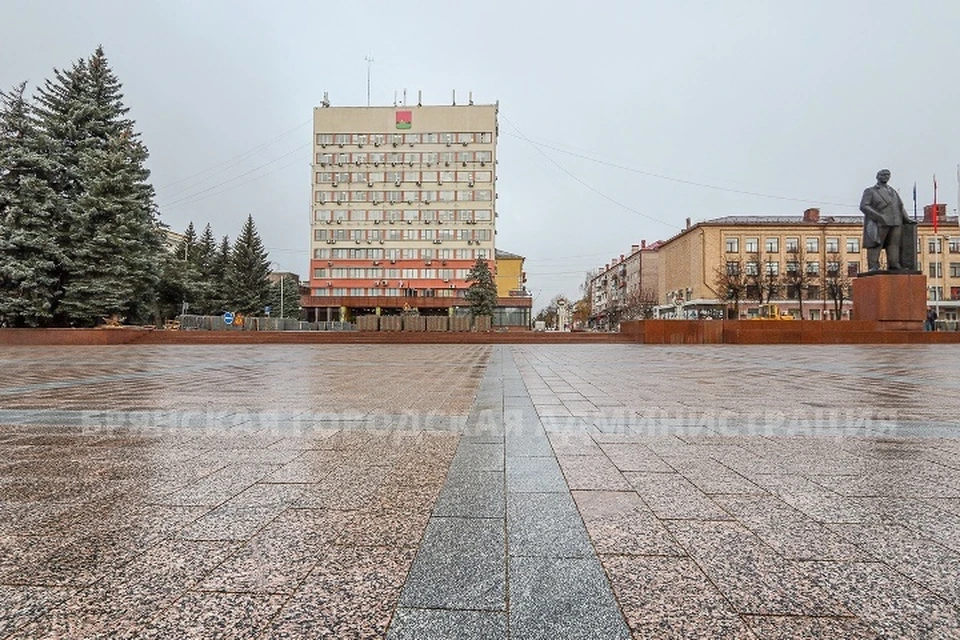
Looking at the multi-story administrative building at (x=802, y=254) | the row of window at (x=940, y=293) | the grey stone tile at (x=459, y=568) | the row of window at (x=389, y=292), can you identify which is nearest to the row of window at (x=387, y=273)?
the row of window at (x=389, y=292)

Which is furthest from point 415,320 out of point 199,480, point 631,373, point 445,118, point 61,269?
point 445,118

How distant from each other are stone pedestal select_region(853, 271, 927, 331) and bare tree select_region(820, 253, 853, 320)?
36982 millimetres

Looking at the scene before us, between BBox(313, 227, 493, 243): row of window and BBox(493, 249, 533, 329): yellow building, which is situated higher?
BBox(313, 227, 493, 243): row of window

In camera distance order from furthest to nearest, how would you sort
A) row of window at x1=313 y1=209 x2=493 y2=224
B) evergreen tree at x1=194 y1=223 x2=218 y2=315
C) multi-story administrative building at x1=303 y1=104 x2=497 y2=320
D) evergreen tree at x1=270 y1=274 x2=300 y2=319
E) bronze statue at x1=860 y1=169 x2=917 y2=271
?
row of window at x1=313 y1=209 x2=493 y2=224
multi-story administrative building at x1=303 y1=104 x2=497 y2=320
evergreen tree at x1=270 y1=274 x2=300 y2=319
evergreen tree at x1=194 y1=223 x2=218 y2=315
bronze statue at x1=860 y1=169 x2=917 y2=271

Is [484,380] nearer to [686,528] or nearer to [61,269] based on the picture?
[686,528]

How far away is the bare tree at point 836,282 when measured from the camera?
196ft

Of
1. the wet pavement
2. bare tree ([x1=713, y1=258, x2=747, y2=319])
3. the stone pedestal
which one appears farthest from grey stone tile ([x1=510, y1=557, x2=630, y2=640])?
bare tree ([x1=713, y1=258, x2=747, y2=319])

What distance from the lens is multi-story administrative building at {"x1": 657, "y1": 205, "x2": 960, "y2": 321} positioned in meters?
70.1

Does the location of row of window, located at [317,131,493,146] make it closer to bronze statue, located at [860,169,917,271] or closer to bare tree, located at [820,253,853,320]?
bare tree, located at [820,253,853,320]

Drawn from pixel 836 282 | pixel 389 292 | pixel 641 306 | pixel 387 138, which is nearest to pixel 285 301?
pixel 389 292

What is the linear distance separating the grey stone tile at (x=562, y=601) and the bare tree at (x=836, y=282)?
65.4 m

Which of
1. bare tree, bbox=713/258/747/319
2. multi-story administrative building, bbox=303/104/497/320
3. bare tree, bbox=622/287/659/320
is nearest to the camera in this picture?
bare tree, bbox=713/258/747/319

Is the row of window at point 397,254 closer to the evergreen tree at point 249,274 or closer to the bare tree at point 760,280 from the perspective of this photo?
the evergreen tree at point 249,274

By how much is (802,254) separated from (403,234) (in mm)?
51278
